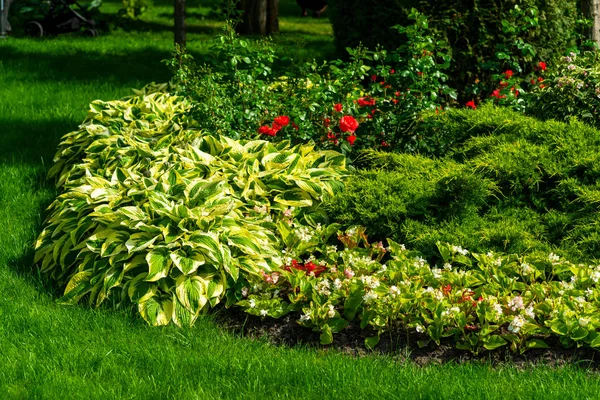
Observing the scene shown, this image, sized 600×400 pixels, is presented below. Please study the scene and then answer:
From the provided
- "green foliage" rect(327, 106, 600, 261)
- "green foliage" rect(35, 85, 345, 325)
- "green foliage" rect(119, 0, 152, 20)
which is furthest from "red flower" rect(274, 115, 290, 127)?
"green foliage" rect(119, 0, 152, 20)

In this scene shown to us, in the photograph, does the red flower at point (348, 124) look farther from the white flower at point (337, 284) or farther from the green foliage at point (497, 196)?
the white flower at point (337, 284)

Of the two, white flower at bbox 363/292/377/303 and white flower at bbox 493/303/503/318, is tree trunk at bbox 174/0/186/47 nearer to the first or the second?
white flower at bbox 363/292/377/303

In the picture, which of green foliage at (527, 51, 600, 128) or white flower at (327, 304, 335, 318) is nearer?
white flower at (327, 304, 335, 318)

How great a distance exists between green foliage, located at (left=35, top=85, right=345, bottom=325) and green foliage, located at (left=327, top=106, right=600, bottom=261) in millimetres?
419

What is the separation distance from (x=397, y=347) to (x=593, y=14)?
494 centimetres

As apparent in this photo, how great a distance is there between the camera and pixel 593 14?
320 inches

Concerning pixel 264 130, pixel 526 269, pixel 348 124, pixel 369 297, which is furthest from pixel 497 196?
pixel 264 130

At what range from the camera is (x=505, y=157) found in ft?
18.5

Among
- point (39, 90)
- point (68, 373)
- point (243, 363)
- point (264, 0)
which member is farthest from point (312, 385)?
point (264, 0)

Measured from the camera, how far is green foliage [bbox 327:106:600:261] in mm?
5211

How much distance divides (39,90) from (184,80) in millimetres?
4242

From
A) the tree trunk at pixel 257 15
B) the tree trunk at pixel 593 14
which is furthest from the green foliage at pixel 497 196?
the tree trunk at pixel 257 15

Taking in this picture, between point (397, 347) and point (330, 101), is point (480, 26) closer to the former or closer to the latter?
point (330, 101)

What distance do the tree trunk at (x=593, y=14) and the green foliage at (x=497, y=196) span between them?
2.56 metres
